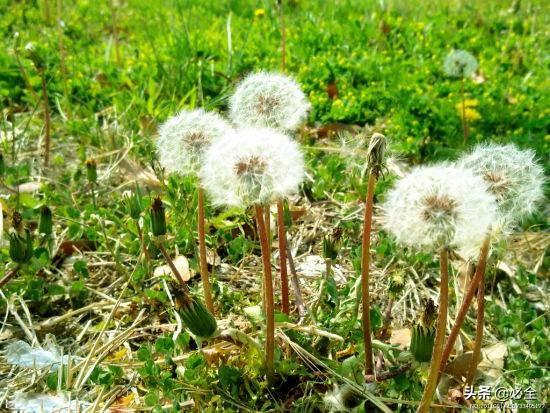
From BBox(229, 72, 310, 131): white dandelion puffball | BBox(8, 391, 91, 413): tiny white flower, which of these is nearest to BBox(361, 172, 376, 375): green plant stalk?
BBox(229, 72, 310, 131): white dandelion puffball

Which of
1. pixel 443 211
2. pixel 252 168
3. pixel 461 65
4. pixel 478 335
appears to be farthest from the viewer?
pixel 461 65

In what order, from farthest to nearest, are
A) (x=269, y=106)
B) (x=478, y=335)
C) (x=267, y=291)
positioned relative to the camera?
(x=269, y=106), (x=478, y=335), (x=267, y=291)

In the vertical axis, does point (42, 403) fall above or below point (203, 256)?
below

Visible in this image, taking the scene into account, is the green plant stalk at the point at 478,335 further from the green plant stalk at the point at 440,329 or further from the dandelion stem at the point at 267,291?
the dandelion stem at the point at 267,291

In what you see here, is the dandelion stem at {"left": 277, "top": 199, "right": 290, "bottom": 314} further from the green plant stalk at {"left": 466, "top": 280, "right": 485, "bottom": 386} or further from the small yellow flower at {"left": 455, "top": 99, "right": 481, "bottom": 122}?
the small yellow flower at {"left": 455, "top": 99, "right": 481, "bottom": 122}

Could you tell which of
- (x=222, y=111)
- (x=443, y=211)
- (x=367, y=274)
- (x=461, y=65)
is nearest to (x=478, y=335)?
(x=367, y=274)

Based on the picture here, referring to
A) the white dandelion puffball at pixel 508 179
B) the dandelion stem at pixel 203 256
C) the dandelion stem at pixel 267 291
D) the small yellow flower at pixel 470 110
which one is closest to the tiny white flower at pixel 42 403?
the dandelion stem at pixel 203 256

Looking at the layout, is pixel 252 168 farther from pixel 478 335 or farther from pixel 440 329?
pixel 478 335

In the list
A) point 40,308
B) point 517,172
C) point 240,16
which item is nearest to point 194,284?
point 40,308
